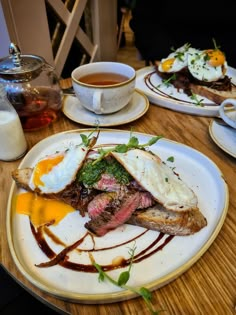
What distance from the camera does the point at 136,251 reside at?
0.70 meters

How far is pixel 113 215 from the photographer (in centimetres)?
75

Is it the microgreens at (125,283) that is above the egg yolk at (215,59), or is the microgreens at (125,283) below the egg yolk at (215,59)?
below

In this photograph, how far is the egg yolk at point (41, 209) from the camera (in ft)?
2.58

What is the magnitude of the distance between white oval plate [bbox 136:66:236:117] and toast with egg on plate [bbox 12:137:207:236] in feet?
1.72

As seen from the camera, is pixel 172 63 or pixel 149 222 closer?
pixel 149 222

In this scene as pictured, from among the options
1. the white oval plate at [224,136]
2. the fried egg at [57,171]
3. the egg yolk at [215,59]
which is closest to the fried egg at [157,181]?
the fried egg at [57,171]

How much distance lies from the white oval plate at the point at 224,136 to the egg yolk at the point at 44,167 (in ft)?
1.92

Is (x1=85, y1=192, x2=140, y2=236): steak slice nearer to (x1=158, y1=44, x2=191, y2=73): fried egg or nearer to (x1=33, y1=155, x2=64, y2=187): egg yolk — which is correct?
(x1=33, y1=155, x2=64, y2=187): egg yolk

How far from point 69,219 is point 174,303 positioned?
357 millimetres

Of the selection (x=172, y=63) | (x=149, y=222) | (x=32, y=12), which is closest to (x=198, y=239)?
(x=149, y=222)

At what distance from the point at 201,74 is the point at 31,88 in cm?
81

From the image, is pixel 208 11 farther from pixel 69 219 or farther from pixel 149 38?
pixel 69 219

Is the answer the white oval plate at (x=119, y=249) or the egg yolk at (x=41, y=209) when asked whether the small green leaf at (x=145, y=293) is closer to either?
the white oval plate at (x=119, y=249)

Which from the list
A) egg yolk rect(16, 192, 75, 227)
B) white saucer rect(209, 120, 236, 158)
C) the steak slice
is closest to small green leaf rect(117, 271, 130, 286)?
the steak slice
